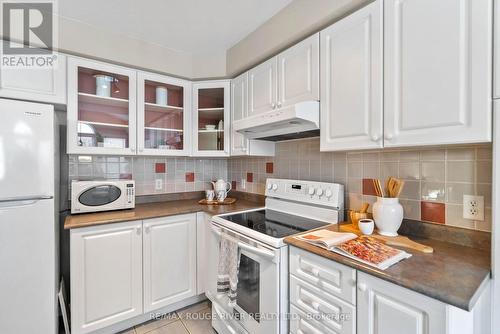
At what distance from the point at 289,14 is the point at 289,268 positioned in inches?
63.2

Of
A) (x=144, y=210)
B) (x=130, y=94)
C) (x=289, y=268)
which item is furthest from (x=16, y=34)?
(x=289, y=268)

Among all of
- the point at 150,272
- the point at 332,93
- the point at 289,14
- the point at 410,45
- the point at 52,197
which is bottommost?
the point at 150,272

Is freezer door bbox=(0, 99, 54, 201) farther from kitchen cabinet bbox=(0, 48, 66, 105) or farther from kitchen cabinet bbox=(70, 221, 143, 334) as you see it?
kitchen cabinet bbox=(70, 221, 143, 334)

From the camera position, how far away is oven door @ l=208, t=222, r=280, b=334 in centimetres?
125

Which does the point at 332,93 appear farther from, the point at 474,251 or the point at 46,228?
the point at 46,228

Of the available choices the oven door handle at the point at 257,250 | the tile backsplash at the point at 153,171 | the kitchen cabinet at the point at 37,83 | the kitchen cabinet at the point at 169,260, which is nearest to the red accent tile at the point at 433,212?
the oven door handle at the point at 257,250

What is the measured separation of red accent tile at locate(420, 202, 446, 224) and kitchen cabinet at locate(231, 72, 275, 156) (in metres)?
1.24

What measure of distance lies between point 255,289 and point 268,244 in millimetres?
356

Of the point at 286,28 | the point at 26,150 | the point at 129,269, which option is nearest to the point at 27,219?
the point at 26,150

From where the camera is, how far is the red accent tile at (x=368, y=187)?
58.7 inches

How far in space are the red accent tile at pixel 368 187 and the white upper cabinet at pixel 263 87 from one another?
32.8 inches

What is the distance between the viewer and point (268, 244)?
4.17 feet

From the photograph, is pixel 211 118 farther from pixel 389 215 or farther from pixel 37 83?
pixel 389 215

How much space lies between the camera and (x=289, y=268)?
1.25m
